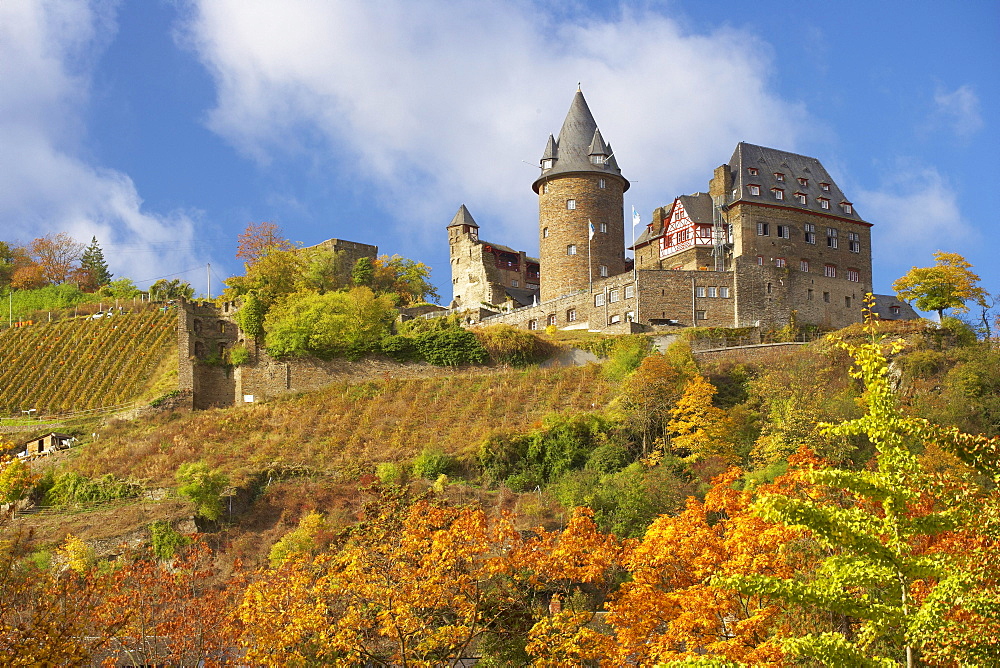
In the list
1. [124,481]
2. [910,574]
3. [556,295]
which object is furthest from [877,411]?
[556,295]

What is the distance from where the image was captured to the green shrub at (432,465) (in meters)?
39.9

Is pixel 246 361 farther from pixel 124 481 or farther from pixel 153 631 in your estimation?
pixel 153 631

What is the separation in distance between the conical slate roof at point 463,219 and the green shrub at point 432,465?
38.4 metres

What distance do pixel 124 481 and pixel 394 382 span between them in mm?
11931

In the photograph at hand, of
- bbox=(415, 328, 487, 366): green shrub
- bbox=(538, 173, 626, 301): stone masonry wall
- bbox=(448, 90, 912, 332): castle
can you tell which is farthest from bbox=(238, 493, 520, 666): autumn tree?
bbox=(538, 173, 626, 301): stone masonry wall

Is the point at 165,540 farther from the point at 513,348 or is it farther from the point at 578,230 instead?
the point at 578,230

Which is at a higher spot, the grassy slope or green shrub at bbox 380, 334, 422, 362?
green shrub at bbox 380, 334, 422, 362

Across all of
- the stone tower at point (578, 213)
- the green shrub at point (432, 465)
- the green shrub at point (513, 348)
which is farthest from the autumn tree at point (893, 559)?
the stone tower at point (578, 213)

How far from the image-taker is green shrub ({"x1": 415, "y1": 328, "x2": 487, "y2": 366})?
48500mm

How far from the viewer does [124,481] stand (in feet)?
136

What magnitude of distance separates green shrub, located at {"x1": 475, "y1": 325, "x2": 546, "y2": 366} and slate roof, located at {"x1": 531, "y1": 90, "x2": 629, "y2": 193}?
1490 cm

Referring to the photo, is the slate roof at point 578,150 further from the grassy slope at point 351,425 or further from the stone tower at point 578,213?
the grassy slope at point 351,425

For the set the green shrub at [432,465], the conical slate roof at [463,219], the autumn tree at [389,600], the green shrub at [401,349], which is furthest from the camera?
the conical slate roof at [463,219]

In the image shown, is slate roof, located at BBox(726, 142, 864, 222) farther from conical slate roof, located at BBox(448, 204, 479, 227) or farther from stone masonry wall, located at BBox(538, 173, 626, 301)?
conical slate roof, located at BBox(448, 204, 479, 227)
